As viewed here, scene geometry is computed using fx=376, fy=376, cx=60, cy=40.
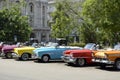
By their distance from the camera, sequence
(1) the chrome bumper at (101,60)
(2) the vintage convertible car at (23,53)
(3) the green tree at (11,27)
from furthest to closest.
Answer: (3) the green tree at (11,27) → (2) the vintage convertible car at (23,53) → (1) the chrome bumper at (101,60)

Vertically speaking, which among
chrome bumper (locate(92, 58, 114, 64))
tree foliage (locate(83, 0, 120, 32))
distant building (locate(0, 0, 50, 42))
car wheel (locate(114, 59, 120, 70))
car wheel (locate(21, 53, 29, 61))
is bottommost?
car wheel (locate(114, 59, 120, 70))

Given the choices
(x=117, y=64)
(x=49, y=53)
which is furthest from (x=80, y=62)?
(x=49, y=53)

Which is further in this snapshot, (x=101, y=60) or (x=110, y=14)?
(x=110, y=14)

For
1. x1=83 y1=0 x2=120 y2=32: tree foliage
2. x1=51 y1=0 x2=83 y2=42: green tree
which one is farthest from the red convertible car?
x1=51 y1=0 x2=83 y2=42: green tree

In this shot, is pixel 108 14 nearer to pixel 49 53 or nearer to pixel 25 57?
pixel 49 53

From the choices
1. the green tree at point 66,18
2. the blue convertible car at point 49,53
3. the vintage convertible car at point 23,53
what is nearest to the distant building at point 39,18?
the green tree at point 66,18

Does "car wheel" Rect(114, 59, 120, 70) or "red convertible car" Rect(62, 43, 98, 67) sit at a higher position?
"red convertible car" Rect(62, 43, 98, 67)

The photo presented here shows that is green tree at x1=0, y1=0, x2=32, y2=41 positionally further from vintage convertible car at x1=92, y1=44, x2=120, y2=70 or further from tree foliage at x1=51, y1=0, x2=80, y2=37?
vintage convertible car at x1=92, y1=44, x2=120, y2=70

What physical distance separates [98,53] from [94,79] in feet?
17.2

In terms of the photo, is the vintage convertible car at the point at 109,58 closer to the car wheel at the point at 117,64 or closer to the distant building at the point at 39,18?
the car wheel at the point at 117,64

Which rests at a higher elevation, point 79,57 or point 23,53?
point 23,53

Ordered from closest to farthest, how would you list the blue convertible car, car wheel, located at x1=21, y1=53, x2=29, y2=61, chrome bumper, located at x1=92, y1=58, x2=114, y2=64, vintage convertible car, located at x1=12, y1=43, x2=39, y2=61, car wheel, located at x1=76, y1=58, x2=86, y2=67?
1. chrome bumper, located at x1=92, y1=58, x2=114, y2=64
2. car wheel, located at x1=76, y1=58, x2=86, y2=67
3. the blue convertible car
4. vintage convertible car, located at x1=12, y1=43, x2=39, y2=61
5. car wheel, located at x1=21, y1=53, x2=29, y2=61

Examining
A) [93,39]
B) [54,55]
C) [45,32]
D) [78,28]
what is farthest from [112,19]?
[45,32]

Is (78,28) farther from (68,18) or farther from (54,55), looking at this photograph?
(54,55)
